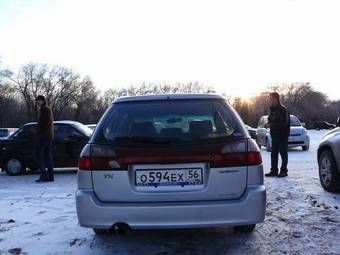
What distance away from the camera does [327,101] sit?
112 meters

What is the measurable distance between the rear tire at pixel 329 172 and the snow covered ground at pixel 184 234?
0.81 feet

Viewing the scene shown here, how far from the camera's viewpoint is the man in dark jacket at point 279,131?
10.6 metres

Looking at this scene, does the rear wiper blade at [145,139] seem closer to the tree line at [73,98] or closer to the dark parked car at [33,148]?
the dark parked car at [33,148]

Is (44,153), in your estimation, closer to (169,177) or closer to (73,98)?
(169,177)

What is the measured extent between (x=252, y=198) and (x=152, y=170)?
3.01 feet

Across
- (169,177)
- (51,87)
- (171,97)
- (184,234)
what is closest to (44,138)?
(184,234)

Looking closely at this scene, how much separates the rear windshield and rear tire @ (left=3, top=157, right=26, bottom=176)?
863 cm

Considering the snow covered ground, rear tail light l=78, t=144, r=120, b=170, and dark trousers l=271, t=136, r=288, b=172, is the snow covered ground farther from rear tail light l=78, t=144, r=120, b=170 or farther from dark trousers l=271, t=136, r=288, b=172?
dark trousers l=271, t=136, r=288, b=172

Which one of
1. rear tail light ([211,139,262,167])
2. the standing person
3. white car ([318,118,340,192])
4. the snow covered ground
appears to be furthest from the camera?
the standing person

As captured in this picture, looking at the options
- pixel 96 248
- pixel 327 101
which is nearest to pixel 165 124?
pixel 96 248

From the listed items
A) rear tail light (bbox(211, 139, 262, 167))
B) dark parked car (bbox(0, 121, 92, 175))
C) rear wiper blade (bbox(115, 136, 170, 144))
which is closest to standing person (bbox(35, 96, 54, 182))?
dark parked car (bbox(0, 121, 92, 175))

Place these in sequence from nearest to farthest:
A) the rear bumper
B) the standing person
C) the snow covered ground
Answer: the rear bumper
the snow covered ground
the standing person

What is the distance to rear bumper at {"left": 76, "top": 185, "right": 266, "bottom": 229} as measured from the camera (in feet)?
14.4

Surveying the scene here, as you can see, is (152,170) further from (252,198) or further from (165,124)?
(252,198)
